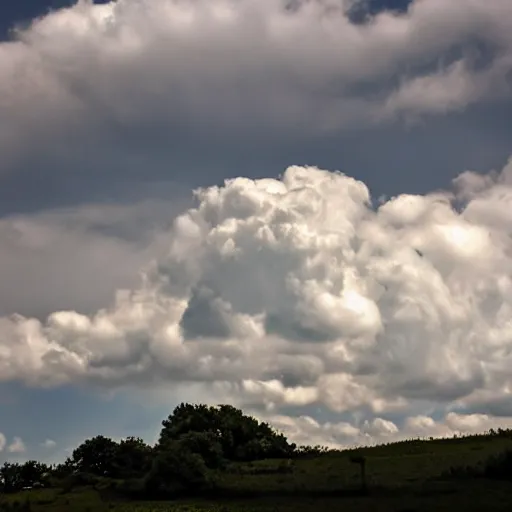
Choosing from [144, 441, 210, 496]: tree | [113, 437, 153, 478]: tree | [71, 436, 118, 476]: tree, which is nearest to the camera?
[144, 441, 210, 496]: tree

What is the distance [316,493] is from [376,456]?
2440cm

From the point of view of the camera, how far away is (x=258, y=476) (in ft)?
277

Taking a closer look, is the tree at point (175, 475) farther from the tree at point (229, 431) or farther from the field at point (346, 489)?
the tree at point (229, 431)

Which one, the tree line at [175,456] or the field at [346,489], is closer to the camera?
the field at [346,489]

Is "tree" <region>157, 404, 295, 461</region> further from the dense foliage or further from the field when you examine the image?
the field

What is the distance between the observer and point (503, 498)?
2393 inches

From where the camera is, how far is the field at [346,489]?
62719mm

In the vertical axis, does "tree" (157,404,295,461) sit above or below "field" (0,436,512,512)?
above

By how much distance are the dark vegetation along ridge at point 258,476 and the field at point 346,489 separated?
0.10m

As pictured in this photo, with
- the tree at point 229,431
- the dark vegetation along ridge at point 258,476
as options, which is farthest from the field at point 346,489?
the tree at point 229,431

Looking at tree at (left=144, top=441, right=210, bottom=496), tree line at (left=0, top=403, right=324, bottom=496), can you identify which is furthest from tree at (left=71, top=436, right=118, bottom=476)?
tree at (left=144, top=441, right=210, bottom=496)

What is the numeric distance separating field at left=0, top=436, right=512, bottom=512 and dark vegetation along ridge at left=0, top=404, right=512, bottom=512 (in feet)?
0.33

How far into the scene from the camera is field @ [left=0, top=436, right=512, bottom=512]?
2469 inches

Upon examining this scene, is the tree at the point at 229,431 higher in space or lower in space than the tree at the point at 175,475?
higher
